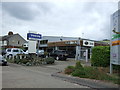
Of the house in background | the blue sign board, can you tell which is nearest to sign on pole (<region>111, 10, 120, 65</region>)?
the blue sign board

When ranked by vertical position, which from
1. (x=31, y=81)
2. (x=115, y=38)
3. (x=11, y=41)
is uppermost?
(x=11, y=41)

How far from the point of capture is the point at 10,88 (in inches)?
267

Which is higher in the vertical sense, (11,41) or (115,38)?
(11,41)

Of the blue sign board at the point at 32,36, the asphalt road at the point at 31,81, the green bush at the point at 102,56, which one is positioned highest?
→ the blue sign board at the point at 32,36

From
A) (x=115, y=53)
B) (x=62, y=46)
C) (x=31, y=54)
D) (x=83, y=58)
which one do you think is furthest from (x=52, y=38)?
(x=115, y=53)

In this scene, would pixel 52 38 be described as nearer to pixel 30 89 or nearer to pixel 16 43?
pixel 16 43

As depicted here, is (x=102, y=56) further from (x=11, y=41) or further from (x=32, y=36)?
(x=11, y=41)

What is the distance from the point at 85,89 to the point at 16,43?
2250 inches

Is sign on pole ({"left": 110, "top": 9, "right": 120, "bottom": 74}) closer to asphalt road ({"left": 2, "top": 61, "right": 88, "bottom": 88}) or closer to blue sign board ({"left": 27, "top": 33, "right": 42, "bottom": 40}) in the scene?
asphalt road ({"left": 2, "top": 61, "right": 88, "bottom": 88})

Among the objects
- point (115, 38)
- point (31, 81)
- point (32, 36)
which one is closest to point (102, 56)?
point (115, 38)

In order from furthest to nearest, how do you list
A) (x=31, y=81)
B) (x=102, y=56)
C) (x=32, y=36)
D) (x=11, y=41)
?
(x=11, y=41) < (x=32, y=36) < (x=102, y=56) < (x=31, y=81)

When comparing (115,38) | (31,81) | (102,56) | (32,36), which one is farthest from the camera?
(32,36)

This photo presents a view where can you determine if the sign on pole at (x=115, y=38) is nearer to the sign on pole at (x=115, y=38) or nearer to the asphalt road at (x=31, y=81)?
the sign on pole at (x=115, y=38)

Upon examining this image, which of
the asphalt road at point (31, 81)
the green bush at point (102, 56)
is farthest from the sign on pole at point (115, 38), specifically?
the asphalt road at point (31, 81)
